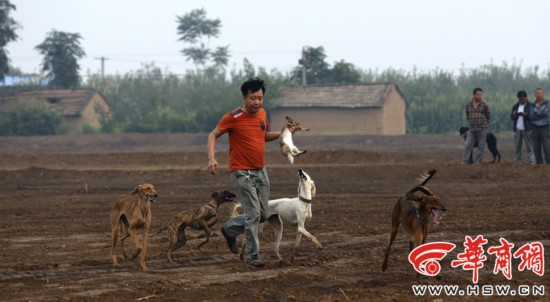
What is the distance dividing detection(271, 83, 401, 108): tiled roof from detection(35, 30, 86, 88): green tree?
2379 cm

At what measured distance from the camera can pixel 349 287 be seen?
10.4 m

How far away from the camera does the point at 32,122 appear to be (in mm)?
56031

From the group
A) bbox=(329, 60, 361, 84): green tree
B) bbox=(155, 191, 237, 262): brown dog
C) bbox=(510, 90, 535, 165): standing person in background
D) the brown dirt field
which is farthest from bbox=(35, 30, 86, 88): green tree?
bbox=(155, 191, 237, 262): brown dog

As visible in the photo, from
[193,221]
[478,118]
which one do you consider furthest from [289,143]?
[478,118]

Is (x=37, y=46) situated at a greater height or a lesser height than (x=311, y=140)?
greater

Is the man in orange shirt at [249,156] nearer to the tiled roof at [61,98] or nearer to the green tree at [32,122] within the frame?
the green tree at [32,122]

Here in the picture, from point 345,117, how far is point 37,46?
28870 mm

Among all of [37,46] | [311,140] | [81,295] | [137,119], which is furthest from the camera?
[37,46]

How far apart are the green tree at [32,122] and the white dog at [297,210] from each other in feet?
147

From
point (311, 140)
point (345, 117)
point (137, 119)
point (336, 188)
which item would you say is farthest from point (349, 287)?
point (137, 119)

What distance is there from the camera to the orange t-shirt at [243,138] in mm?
11984

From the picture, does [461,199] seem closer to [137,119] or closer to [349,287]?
[349,287]

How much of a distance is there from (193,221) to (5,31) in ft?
182

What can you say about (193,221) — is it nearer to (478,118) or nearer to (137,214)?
(137,214)
